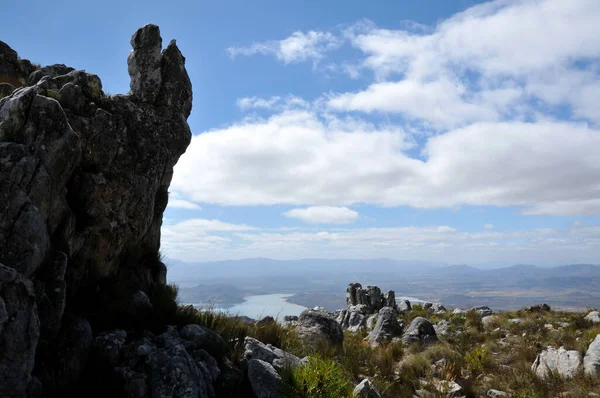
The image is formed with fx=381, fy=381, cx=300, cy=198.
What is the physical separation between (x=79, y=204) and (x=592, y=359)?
59.5 ft

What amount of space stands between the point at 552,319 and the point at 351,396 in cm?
2243

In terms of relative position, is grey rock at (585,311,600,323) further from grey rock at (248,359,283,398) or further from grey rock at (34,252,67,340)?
grey rock at (34,252,67,340)

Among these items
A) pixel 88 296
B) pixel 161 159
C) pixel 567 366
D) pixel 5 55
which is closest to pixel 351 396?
pixel 88 296

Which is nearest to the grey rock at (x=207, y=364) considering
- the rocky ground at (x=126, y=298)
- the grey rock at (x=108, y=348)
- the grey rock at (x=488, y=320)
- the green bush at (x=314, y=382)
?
the rocky ground at (x=126, y=298)

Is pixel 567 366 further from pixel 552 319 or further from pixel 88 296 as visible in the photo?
pixel 88 296

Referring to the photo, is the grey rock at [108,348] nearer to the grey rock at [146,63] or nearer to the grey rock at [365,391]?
the grey rock at [365,391]

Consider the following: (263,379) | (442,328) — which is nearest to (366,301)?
(442,328)

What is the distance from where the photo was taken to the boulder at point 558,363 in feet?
46.7

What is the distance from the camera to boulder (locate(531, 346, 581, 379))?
14.2 m

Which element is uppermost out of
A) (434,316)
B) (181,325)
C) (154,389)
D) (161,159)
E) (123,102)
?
(123,102)

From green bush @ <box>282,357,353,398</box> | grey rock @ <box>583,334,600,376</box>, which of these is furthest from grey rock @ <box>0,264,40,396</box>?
grey rock @ <box>583,334,600,376</box>

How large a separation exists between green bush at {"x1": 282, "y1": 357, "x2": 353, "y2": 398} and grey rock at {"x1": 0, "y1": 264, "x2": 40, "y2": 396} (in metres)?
5.11

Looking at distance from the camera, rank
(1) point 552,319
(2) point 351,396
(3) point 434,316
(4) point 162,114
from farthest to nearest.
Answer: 1. (3) point 434,316
2. (1) point 552,319
3. (4) point 162,114
4. (2) point 351,396

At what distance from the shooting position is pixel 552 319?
2511 centimetres
